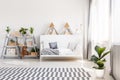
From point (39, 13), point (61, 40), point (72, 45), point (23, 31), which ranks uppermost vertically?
point (39, 13)

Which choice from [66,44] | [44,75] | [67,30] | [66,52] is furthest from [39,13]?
[44,75]

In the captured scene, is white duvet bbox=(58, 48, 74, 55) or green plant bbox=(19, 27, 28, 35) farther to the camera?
green plant bbox=(19, 27, 28, 35)

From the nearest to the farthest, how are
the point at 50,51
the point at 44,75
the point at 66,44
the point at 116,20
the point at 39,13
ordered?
the point at 116,20 < the point at 44,75 < the point at 50,51 < the point at 66,44 < the point at 39,13

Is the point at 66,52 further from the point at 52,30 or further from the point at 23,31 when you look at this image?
the point at 23,31

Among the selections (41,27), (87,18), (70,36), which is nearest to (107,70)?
(70,36)

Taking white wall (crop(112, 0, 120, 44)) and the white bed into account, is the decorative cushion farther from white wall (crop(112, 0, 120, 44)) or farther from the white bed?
white wall (crop(112, 0, 120, 44))

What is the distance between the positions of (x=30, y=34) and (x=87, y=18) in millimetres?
2345

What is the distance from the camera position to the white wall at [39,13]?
7195mm

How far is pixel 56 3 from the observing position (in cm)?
725

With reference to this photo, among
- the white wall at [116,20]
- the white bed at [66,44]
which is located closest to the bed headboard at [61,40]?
the white bed at [66,44]

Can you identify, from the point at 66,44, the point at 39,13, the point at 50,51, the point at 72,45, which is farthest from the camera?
the point at 39,13

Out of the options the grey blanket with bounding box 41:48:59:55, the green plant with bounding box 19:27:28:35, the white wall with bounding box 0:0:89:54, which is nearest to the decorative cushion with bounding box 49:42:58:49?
the grey blanket with bounding box 41:48:59:55

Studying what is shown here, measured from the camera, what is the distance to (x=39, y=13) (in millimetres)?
7297

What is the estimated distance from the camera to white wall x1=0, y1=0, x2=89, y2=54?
7.20 meters
